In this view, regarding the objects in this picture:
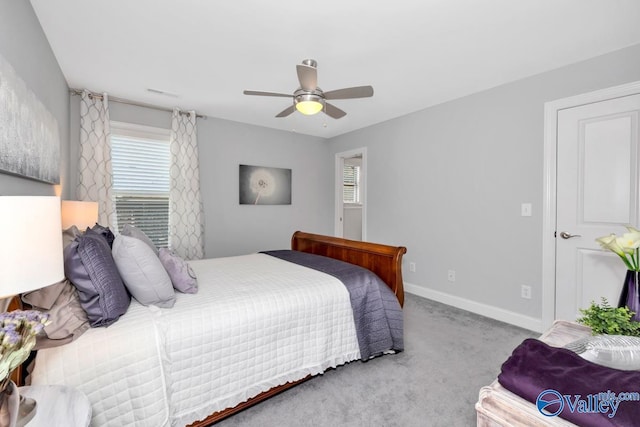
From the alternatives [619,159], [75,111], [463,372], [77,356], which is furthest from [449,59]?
[75,111]

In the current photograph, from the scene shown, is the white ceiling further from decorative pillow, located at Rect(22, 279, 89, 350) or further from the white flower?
decorative pillow, located at Rect(22, 279, 89, 350)

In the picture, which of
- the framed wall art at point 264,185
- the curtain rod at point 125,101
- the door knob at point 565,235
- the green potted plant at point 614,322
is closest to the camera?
the green potted plant at point 614,322

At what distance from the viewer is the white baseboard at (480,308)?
2805 millimetres

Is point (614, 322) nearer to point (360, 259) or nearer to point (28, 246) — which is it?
point (360, 259)

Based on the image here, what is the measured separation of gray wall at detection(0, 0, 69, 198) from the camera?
1451mm

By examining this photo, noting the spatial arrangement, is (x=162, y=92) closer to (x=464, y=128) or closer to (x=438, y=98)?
(x=438, y=98)

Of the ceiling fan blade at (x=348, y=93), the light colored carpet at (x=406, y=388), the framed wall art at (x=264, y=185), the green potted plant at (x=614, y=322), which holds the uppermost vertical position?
the ceiling fan blade at (x=348, y=93)

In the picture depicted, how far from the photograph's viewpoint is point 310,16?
1.91 meters

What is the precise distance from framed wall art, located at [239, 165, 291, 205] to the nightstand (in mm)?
3463

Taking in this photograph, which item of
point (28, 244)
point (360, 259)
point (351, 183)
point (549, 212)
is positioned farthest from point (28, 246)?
point (351, 183)

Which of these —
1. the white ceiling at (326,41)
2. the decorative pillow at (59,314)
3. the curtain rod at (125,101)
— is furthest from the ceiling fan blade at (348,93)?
the curtain rod at (125,101)

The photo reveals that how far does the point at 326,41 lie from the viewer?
2.19 m

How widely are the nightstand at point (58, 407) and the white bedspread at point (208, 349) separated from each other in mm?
263

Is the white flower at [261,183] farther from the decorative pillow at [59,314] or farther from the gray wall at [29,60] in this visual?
the decorative pillow at [59,314]
